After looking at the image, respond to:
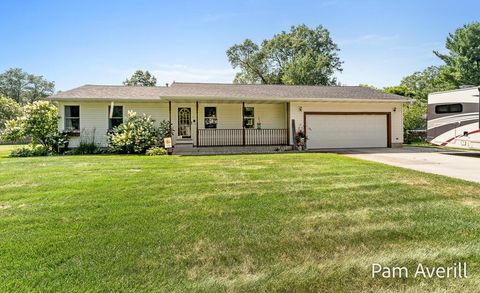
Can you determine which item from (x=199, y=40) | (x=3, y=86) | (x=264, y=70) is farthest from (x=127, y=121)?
(x=3, y=86)

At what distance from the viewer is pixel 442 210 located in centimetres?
412

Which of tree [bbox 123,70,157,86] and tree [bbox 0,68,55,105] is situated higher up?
tree [bbox 0,68,55,105]

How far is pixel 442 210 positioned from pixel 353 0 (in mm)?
11960

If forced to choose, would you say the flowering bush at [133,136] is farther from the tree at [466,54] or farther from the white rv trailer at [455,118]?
the tree at [466,54]

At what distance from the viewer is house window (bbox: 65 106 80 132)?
14.0m

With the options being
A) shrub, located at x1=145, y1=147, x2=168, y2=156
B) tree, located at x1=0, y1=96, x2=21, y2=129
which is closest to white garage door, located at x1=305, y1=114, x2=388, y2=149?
shrub, located at x1=145, y1=147, x2=168, y2=156

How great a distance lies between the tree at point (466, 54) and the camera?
27672mm

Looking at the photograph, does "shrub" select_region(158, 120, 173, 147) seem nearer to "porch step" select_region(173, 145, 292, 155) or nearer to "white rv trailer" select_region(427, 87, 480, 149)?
"porch step" select_region(173, 145, 292, 155)

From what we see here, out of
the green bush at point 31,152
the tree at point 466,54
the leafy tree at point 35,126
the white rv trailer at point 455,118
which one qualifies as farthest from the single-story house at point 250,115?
the tree at point 466,54

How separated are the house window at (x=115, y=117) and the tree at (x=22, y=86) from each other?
191 ft

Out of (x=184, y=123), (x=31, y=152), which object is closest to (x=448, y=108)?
(x=184, y=123)

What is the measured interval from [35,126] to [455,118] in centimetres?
1882

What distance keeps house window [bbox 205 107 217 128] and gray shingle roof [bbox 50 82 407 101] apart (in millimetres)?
989

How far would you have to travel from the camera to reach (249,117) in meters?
15.0
